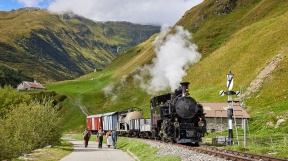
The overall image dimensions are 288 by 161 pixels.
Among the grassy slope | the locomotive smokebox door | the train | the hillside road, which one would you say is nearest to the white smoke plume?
the grassy slope

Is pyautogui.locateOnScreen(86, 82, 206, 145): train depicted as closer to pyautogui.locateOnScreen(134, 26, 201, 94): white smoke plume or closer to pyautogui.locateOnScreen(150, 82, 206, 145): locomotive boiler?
pyautogui.locateOnScreen(150, 82, 206, 145): locomotive boiler

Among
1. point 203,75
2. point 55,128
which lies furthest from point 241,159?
point 203,75

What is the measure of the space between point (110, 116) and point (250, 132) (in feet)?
81.4

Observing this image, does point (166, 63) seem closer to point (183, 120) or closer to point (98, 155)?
point (183, 120)

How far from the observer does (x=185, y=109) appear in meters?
29.8

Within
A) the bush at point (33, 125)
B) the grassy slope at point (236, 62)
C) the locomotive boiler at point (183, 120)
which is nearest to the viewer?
the locomotive boiler at point (183, 120)

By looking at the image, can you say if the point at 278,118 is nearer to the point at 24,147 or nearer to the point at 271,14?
the point at 24,147

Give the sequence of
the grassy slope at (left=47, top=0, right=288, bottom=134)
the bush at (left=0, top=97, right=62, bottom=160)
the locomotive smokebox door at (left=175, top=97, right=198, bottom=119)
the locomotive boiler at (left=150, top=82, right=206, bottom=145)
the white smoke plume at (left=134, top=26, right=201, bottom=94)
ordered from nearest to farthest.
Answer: the locomotive boiler at (left=150, top=82, right=206, bottom=145), the locomotive smokebox door at (left=175, top=97, right=198, bottom=119), the bush at (left=0, top=97, right=62, bottom=160), the grassy slope at (left=47, top=0, right=288, bottom=134), the white smoke plume at (left=134, top=26, right=201, bottom=94)

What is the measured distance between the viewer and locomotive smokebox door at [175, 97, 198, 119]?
29.8 meters

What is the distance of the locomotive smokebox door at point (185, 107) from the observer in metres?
29.8

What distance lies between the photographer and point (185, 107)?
29.7 metres

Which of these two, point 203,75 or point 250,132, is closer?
point 250,132

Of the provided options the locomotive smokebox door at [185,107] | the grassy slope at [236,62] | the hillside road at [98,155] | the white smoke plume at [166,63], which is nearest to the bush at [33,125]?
the hillside road at [98,155]

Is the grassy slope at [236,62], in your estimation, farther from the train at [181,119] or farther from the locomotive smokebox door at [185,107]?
the locomotive smokebox door at [185,107]
